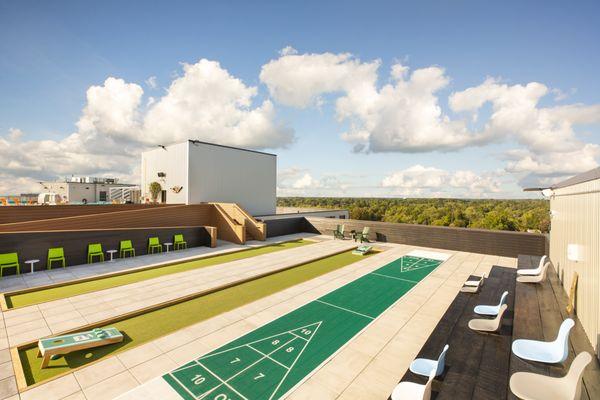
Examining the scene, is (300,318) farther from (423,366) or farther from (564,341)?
(564,341)

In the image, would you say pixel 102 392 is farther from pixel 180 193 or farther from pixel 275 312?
pixel 180 193

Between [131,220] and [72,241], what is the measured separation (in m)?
3.12

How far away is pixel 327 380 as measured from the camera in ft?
15.2

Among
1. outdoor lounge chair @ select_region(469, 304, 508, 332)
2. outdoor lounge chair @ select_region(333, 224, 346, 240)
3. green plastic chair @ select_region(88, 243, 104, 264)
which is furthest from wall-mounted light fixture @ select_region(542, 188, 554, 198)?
green plastic chair @ select_region(88, 243, 104, 264)

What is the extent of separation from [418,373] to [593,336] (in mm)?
2584

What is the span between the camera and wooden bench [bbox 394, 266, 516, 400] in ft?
11.5

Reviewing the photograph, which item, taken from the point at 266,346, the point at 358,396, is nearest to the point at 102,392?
the point at 266,346

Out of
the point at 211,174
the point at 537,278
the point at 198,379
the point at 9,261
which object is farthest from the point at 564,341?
the point at 211,174

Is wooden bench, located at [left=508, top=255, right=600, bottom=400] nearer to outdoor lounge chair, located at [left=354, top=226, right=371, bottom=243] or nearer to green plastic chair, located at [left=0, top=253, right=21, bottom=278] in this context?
outdoor lounge chair, located at [left=354, top=226, right=371, bottom=243]

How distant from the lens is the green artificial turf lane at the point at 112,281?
8.05 m

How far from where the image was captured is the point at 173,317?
22.9 feet

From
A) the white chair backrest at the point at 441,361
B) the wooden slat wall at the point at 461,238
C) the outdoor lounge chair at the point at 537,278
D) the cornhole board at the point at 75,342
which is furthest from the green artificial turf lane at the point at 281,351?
the wooden slat wall at the point at 461,238

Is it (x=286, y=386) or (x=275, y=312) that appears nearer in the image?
(x=286, y=386)

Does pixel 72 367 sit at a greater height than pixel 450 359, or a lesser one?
lesser
